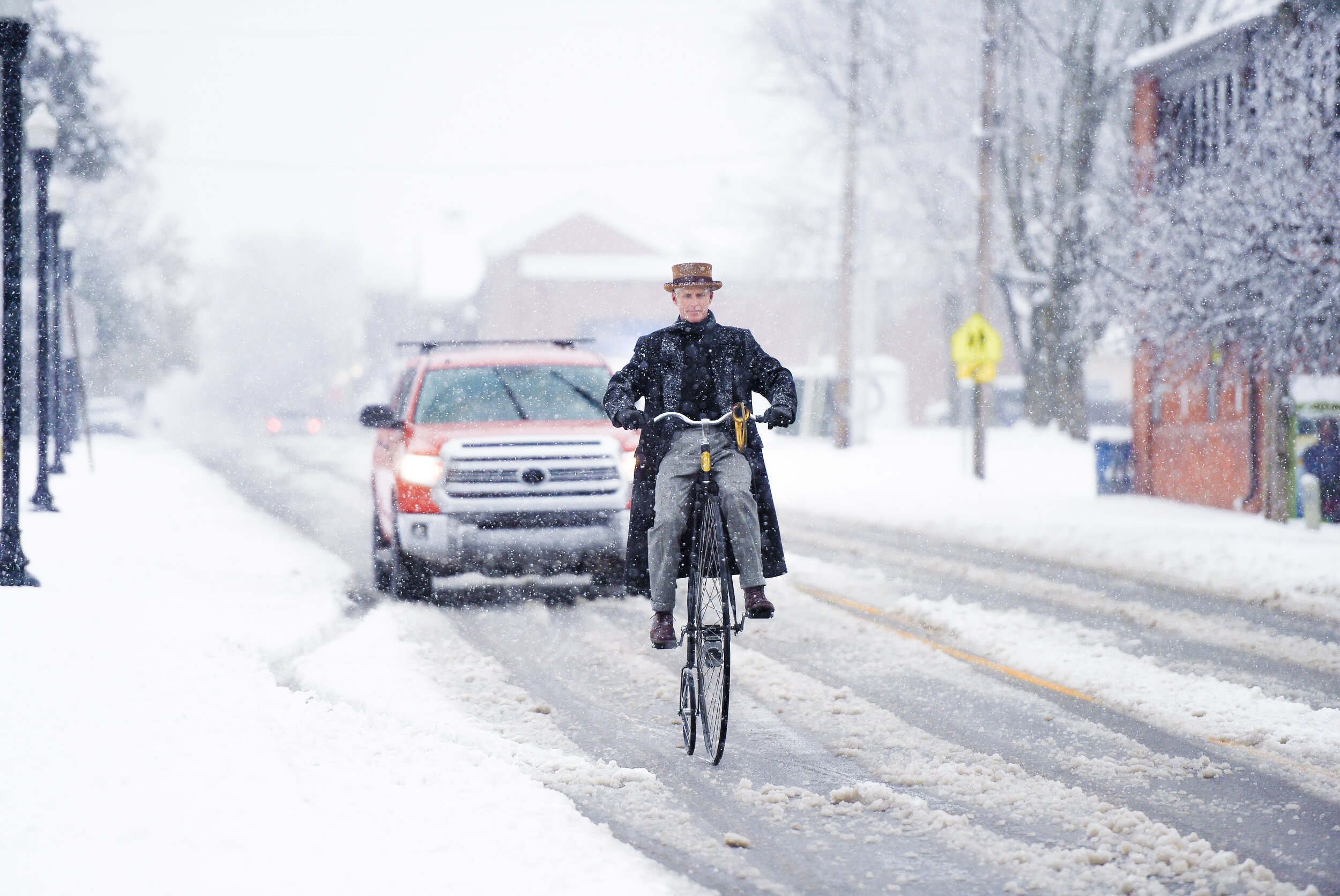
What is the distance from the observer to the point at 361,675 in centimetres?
767

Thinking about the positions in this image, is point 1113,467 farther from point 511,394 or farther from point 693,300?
point 693,300

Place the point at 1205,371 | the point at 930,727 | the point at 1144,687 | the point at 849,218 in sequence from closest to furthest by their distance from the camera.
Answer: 1. the point at 930,727
2. the point at 1144,687
3. the point at 1205,371
4. the point at 849,218

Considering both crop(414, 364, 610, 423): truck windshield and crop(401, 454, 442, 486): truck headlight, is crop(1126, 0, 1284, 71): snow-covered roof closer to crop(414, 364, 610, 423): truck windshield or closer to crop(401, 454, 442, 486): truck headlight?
crop(414, 364, 610, 423): truck windshield

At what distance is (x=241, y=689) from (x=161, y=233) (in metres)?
63.4

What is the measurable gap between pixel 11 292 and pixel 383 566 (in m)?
3.39

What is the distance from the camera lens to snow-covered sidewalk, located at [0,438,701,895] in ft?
14.5

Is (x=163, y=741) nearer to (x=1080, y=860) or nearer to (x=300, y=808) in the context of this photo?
(x=300, y=808)

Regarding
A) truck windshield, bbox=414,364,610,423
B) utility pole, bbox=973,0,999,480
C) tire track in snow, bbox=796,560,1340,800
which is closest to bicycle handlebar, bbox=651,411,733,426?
tire track in snow, bbox=796,560,1340,800

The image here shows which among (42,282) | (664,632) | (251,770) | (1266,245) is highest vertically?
(42,282)

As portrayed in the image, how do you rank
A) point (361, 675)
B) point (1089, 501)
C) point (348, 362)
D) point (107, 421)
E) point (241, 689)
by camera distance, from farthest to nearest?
1. point (348, 362)
2. point (107, 421)
3. point (1089, 501)
4. point (361, 675)
5. point (241, 689)

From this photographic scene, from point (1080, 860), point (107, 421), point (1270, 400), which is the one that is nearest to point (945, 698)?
point (1080, 860)

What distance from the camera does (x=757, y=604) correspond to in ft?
19.6

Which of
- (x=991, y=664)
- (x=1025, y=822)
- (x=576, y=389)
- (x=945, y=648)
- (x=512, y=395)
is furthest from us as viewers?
(x=576, y=389)

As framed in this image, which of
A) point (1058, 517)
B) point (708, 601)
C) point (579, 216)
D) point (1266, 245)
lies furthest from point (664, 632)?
point (579, 216)
